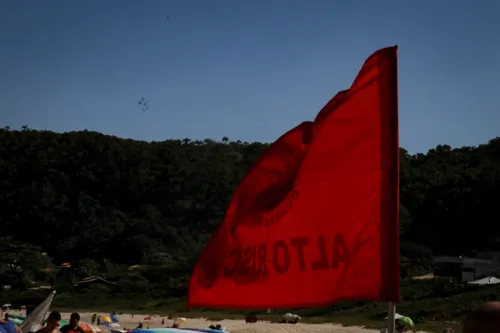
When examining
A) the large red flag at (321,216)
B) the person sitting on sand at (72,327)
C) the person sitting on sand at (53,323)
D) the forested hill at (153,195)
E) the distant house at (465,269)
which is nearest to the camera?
the large red flag at (321,216)

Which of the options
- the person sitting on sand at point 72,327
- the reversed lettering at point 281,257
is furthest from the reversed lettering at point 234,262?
the person sitting on sand at point 72,327

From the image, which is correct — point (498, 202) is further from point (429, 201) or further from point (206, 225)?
point (206, 225)

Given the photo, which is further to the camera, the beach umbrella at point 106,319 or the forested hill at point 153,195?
the forested hill at point 153,195

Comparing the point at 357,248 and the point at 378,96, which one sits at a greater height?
the point at 378,96

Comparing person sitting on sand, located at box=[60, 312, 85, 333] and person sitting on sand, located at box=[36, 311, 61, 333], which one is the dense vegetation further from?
person sitting on sand, located at box=[36, 311, 61, 333]

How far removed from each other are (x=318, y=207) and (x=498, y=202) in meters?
65.9

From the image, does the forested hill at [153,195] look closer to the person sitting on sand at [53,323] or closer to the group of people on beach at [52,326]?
the group of people on beach at [52,326]

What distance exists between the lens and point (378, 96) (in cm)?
464

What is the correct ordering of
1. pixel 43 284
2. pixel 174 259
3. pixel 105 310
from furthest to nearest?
1. pixel 174 259
2. pixel 43 284
3. pixel 105 310

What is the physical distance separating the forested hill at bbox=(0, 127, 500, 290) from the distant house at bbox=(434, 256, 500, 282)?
9188 mm

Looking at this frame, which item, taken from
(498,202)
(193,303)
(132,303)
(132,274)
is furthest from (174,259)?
(193,303)

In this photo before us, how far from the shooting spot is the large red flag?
4.55m

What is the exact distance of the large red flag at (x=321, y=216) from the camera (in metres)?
4.55

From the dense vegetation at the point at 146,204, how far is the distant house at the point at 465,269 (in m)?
1.56
